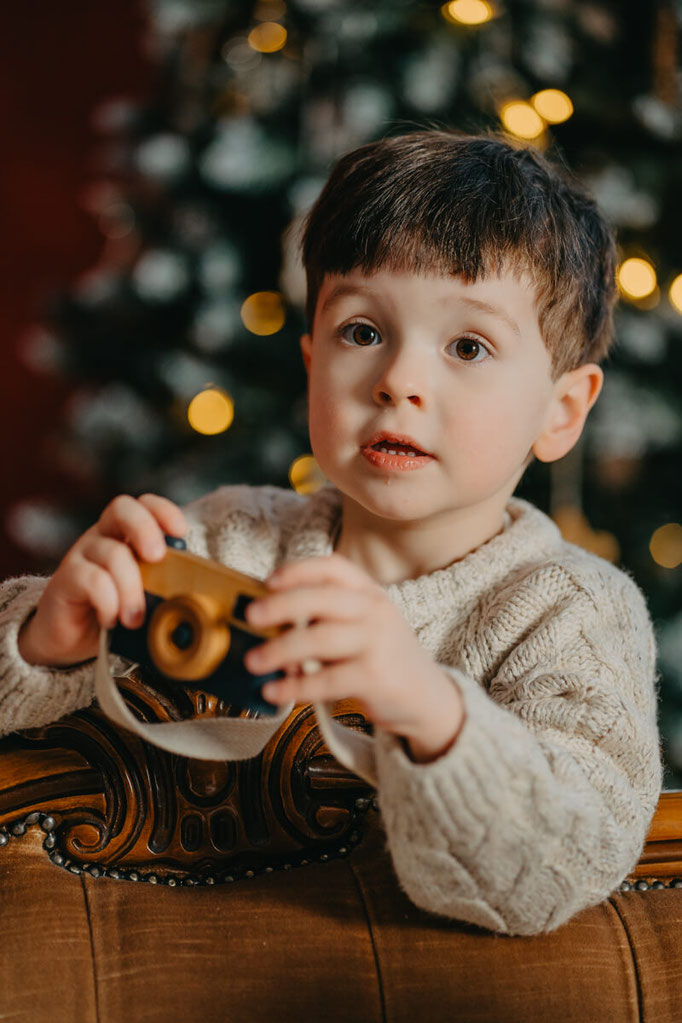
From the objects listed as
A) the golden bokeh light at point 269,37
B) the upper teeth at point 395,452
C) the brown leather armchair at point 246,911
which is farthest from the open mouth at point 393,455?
the golden bokeh light at point 269,37

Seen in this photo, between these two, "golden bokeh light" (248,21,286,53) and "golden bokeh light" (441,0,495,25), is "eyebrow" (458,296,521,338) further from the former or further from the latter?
"golden bokeh light" (248,21,286,53)

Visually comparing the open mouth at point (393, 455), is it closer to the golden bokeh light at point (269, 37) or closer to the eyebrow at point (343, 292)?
the eyebrow at point (343, 292)

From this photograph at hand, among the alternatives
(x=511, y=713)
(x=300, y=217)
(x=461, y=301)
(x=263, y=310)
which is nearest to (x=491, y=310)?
(x=461, y=301)

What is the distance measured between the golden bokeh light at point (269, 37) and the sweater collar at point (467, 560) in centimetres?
133

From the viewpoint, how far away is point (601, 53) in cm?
198

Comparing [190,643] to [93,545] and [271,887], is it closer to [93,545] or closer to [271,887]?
[93,545]

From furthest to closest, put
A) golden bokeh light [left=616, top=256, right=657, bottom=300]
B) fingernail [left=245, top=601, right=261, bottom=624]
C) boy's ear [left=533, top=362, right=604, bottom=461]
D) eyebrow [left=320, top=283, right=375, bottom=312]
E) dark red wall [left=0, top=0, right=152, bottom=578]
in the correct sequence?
dark red wall [left=0, top=0, right=152, bottom=578]
golden bokeh light [left=616, top=256, right=657, bottom=300]
boy's ear [left=533, top=362, right=604, bottom=461]
eyebrow [left=320, top=283, right=375, bottom=312]
fingernail [left=245, top=601, right=261, bottom=624]

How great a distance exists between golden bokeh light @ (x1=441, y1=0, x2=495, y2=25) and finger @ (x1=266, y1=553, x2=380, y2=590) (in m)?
1.62

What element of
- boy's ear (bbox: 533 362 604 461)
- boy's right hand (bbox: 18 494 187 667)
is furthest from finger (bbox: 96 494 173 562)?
boy's ear (bbox: 533 362 604 461)

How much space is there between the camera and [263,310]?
2.03m

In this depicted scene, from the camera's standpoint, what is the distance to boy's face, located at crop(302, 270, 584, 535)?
34.3 inches

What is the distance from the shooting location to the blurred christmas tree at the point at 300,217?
6.28 feet

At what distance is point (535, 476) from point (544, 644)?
126 centimetres

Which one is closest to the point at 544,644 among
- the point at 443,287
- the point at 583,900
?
the point at 583,900
